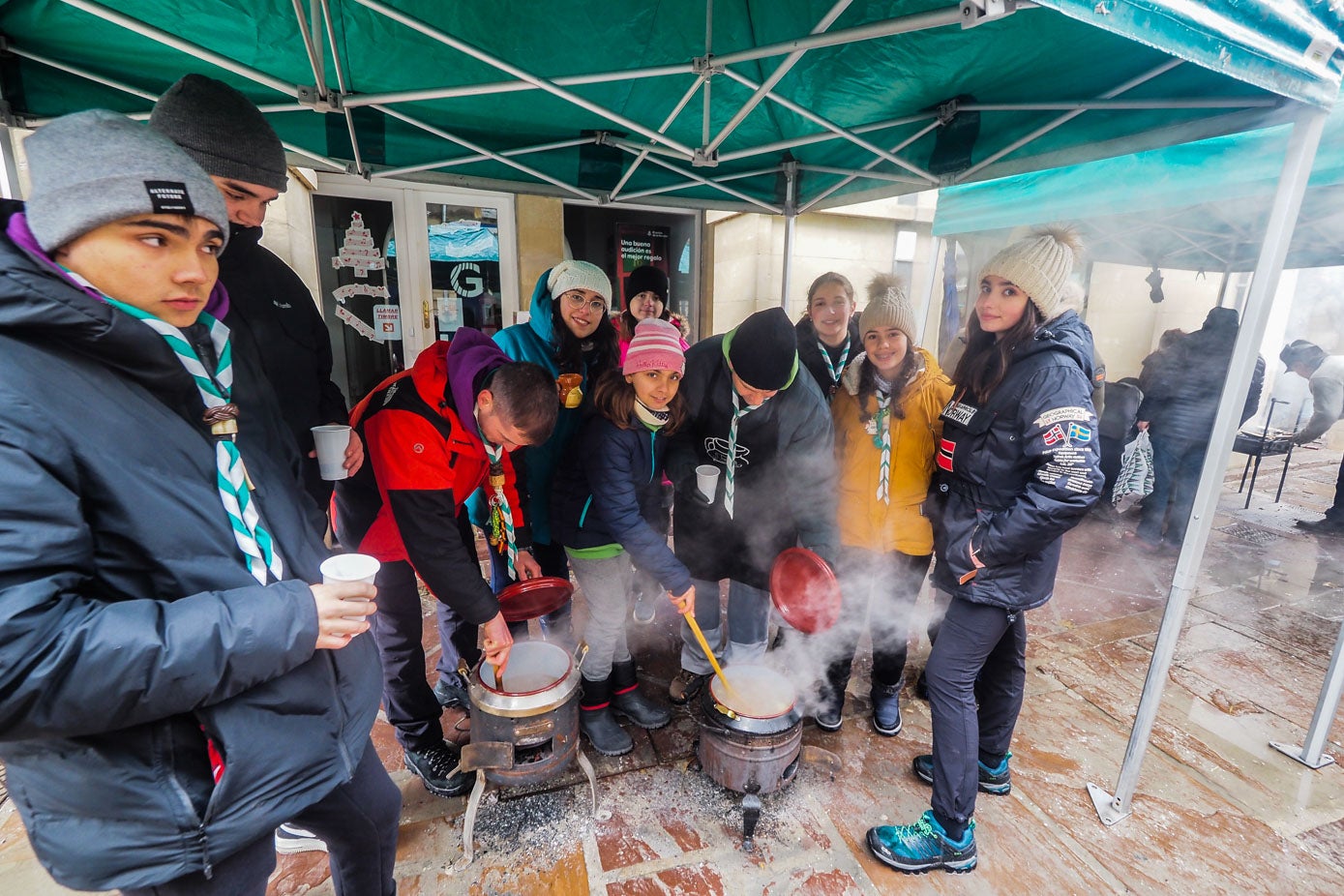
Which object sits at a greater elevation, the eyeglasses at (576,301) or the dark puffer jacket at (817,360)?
the eyeglasses at (576,301)

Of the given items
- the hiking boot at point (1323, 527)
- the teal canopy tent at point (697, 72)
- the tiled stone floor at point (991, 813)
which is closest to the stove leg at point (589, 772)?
the tiled stone floor at point (991, 813)

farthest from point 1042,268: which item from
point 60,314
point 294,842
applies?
point 294,842

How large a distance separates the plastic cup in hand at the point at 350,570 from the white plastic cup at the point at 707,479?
1.76 meters

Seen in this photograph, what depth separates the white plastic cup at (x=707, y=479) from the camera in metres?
2.79

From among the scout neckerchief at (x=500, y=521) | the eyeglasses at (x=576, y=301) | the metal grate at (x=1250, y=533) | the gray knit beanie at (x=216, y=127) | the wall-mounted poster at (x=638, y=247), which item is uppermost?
the wall-mounted poster at (x=638, y=247)

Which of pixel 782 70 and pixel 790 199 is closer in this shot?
pixel 782 70

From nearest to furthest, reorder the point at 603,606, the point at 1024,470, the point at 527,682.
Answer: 1. the point at 1024,470
2. the point at 527,682
3. the point at 603,606

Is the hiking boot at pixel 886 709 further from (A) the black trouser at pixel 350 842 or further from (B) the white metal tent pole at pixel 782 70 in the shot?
(B) the white metal tent pole at pixel 782 70

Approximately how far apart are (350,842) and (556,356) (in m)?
2.18

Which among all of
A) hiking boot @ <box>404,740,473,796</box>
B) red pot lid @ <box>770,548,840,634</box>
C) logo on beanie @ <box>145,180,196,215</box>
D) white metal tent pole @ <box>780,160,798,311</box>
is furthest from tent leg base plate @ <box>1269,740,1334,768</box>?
logo on beanie @ <box>145,180,196,215</box>

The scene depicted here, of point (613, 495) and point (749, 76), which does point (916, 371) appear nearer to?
point (613, 495)

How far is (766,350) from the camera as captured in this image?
96.5 inches

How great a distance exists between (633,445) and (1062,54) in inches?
99.7

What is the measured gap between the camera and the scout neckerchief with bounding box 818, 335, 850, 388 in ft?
10.7
